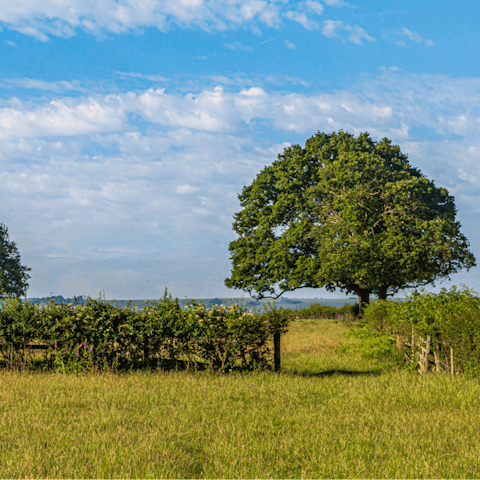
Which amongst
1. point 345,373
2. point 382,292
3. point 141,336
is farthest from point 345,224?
point 141,336

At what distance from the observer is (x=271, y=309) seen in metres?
11.8

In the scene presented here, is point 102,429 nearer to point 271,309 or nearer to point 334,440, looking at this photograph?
point 334,440

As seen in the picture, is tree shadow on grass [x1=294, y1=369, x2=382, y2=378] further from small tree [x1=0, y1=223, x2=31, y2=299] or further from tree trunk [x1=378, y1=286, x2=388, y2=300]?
small tree [x1=0, y1=223, x2=31, y2=299]

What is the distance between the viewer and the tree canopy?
2678 centimetres

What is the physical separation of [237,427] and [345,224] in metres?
21.4

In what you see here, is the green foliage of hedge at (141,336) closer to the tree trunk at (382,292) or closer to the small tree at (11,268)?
the tree trunk at (382,292)

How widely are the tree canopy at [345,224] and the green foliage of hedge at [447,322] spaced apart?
12467 millimetres

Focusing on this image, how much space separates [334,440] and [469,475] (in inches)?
67.6

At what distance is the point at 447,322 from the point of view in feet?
37.9

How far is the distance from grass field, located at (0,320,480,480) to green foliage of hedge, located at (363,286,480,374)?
86 cm

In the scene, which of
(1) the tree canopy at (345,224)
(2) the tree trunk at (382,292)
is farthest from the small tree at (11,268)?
(2) the tree trunk at (382,292)

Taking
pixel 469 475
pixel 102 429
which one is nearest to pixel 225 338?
pixel 102 429

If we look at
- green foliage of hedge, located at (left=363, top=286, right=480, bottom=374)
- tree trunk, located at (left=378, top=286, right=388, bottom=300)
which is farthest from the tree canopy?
green foliage of hedge, located at (left=363, top=286, right=480, bottom=374)

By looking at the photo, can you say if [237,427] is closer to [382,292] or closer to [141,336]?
[141,336]
